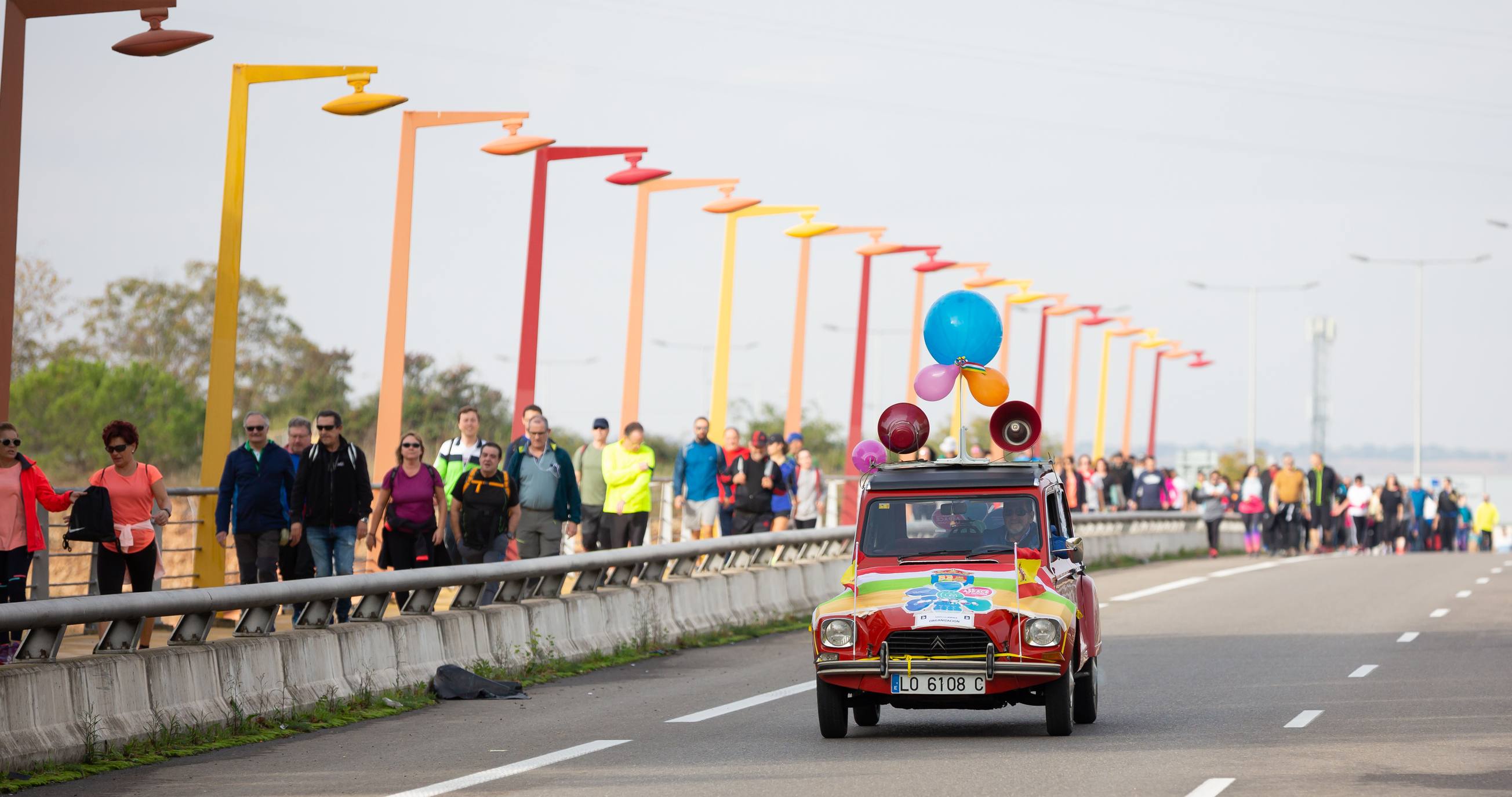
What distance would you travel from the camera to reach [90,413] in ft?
219

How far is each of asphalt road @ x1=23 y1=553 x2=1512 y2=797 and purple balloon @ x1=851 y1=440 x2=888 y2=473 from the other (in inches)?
65.8

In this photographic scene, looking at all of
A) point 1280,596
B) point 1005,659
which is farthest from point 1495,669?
point 1280,596

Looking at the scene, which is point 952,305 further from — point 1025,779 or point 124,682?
point 124,682

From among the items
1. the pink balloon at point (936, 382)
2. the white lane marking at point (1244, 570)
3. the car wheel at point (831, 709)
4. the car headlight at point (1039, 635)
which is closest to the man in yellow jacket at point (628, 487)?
the pink balloon at point (936, 382)

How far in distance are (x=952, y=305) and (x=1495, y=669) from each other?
18.7 feet

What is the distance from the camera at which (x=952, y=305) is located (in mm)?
14922

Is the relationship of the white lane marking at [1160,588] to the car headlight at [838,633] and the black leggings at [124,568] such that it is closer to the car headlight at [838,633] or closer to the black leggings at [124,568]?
the black leggings at [124,568]

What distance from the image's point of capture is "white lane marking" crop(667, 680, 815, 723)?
45.0ft

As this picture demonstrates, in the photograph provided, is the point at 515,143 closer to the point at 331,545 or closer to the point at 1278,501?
the point at 331,545

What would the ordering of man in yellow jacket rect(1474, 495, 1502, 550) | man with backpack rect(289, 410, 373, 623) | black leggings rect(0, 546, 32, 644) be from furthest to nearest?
man in yellow jacket rect(1474, 495, 1502, 550), man with backpack rect(289, 410, 373, 623), black leggings rect(0, 546, 32, 644)

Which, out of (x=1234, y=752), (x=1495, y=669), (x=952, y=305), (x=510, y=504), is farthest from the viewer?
(x=510, y=504)

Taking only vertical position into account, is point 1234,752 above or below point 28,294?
below

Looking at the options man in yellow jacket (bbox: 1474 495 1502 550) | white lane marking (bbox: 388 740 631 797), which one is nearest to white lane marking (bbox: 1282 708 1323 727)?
white lane marking (bbox: 388 740 631 797)

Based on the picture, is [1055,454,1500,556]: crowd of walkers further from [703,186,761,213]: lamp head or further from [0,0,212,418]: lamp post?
[0,0,212,418]: lamp post
